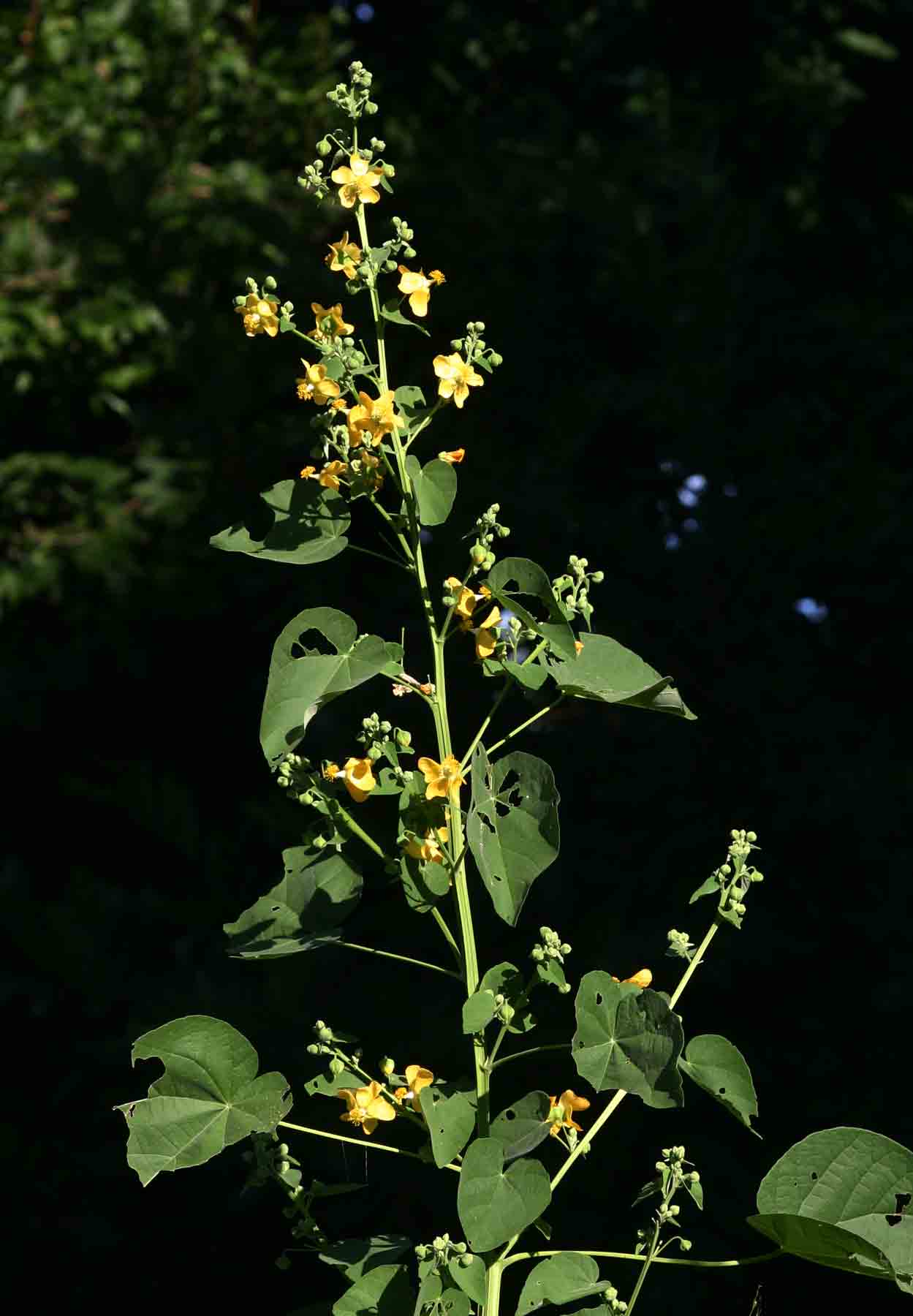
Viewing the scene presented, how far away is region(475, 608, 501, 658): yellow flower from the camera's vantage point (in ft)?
3.47

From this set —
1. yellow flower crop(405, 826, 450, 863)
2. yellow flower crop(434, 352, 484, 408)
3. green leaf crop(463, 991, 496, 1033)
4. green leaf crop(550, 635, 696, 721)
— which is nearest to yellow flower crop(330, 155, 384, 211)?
yellow flower crop(434, 352, 484, 408)

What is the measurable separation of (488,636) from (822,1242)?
0.48 metres

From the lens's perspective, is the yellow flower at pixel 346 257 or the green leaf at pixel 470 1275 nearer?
the green leaf at pixel 470 1275

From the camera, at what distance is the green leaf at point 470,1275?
94 cm

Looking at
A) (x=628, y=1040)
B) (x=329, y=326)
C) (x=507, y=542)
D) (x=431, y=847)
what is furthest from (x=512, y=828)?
(x=507, y=542)

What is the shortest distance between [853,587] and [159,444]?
79.1 inches

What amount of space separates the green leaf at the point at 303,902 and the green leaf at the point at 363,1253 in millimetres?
199

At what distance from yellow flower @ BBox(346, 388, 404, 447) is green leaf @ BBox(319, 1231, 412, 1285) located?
566mm

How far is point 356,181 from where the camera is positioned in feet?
3.61

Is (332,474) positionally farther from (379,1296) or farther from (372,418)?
(379,1296)

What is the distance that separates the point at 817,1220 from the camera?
920 millimetres

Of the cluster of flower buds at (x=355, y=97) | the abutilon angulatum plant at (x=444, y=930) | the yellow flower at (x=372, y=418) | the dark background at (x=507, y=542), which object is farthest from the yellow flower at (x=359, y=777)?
the dark background at (x=507, y=542)

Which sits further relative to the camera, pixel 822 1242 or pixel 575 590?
pixel 575 590

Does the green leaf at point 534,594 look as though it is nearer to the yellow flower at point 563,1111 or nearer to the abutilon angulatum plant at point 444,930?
the abutilon angulatum plant at point 444,930
